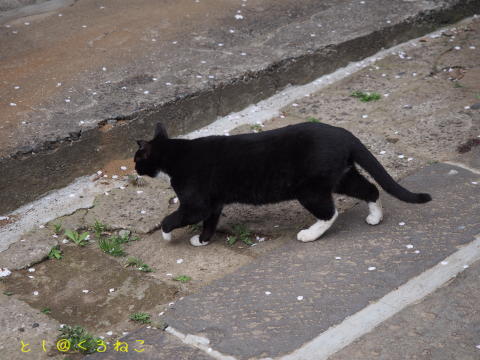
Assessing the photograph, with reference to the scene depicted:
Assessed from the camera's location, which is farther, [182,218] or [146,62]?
[146,62]

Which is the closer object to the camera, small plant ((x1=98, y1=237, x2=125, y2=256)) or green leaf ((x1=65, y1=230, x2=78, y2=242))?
small plant ((x1=98, y1=237, x2=125, y2=256))

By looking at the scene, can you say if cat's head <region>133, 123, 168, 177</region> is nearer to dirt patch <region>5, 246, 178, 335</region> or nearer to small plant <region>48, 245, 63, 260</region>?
Answer: dirt patch <region>5, 246, 178, 335</region>

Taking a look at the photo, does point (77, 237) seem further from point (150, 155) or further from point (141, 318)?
point (141, 318)

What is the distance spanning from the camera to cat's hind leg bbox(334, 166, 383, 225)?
12.4ft

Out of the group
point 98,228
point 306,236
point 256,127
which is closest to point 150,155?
point 98,228

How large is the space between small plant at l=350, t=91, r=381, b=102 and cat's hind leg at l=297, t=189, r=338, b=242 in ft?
5.85

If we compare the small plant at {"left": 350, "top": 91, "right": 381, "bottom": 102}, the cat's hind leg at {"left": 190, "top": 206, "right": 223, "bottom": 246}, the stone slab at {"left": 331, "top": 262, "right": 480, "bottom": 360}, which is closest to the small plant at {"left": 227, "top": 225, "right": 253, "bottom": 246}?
the cat's hind leg at {"left": 190, "top": 206, "right": 223, "bottom": 246}

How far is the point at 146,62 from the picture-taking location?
5285 mm

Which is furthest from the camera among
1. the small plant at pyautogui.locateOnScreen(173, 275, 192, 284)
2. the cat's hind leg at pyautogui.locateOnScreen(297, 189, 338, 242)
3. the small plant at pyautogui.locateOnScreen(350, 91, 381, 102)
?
the small plant at pyautogui.locateOnScreen(350, 91, 381, 102)

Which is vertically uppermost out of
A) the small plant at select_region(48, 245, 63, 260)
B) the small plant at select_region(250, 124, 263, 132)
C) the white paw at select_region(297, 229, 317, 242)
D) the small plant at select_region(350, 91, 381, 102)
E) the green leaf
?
the small plant at select_region(350, 91, 381, 102)

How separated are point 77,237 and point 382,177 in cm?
177

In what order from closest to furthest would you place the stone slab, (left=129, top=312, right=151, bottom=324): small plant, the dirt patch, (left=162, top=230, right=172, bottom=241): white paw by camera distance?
the stone slab < (left=129, top=312, right=151, bottom=324): small plant < the dirt patch < (left=162, top=230, right=172, bottom=241): white paw

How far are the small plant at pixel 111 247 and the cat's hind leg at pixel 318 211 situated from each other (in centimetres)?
→ 101

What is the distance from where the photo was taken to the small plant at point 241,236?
3889 mm
